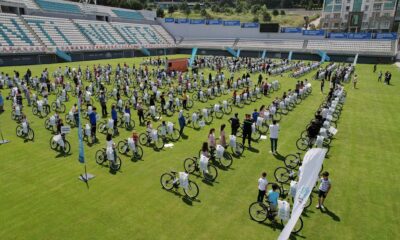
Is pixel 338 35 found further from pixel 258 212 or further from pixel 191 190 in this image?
pixel 258 212

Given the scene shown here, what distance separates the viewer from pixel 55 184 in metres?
12.6

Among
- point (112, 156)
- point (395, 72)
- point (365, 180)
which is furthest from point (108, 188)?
point (395, 72)

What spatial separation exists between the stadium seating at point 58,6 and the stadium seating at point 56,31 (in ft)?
9.73

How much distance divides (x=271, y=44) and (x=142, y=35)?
106 ft

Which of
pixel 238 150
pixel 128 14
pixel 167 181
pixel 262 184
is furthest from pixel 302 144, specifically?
pixel 128 14

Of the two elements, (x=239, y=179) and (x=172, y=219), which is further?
(x=239, y=179)

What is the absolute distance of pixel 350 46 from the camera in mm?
63406

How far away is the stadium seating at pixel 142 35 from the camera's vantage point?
71.5m

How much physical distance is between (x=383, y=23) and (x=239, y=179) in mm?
100729

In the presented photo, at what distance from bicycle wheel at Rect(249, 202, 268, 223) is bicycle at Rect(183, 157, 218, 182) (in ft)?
9.68

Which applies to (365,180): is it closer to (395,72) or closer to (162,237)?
(162,237)

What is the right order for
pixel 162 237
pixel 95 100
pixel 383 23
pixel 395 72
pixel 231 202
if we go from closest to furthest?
pixel 162 237
pixel 231 202
pixel 95 100
pixel 395 72
pixel 383 23

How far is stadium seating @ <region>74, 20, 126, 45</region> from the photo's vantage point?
62631mm

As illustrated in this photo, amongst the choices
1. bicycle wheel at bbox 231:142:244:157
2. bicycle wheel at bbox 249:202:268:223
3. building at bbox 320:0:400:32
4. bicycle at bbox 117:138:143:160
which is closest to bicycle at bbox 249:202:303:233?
bicycle wheel at bbox 249:202:268:223
